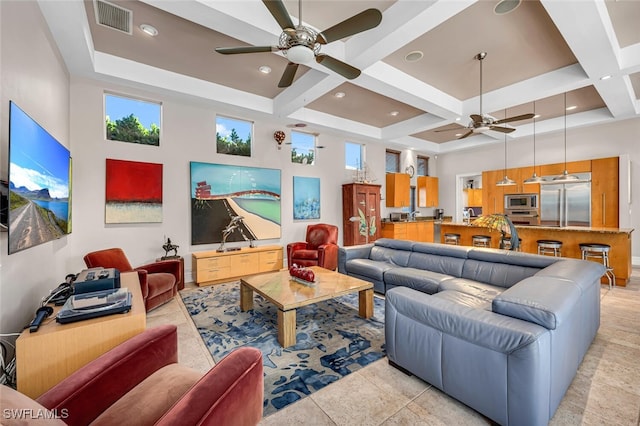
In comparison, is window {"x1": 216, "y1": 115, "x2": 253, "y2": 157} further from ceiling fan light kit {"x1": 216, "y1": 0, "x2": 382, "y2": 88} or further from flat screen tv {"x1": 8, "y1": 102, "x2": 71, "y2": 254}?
ceiling fan light kit {"x1": 216, "y1": 0, "x2": 382, "y2": 88}

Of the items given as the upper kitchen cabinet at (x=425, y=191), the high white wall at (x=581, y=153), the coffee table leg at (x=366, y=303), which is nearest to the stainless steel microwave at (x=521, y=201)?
the high white wall at (x=581, y=153)

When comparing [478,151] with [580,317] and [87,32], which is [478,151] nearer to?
[580,317]

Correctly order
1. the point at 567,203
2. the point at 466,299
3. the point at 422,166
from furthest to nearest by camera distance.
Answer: the point at 422,166
the point at 567,203
the point at 466,299

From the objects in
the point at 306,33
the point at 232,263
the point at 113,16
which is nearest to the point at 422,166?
the point at 232,263

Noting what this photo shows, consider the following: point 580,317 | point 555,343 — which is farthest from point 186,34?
point 580,317

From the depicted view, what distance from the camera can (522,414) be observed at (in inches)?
59.2

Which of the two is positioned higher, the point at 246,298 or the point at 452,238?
the point at 452,238

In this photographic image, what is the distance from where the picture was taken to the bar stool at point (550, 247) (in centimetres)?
482

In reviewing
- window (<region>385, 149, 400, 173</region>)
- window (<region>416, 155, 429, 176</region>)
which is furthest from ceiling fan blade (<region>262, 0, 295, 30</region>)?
window (<region>416, 155, 429, 176</region>)

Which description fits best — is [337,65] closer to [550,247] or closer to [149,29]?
[149,29]

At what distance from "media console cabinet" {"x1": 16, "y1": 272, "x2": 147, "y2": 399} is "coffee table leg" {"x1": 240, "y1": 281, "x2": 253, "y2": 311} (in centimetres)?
166

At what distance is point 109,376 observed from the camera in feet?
4.25

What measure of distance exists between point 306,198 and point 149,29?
13.1 ft

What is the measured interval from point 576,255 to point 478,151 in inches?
168
